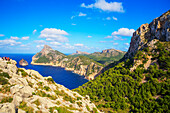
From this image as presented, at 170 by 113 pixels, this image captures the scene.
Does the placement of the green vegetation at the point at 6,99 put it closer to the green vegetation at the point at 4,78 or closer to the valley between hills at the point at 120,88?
the valley between hills at the point at 120,88

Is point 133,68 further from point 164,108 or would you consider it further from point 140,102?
point 164,108

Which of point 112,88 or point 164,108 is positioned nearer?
point 164,108

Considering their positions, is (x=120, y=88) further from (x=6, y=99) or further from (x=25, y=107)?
(x=6, y=99)

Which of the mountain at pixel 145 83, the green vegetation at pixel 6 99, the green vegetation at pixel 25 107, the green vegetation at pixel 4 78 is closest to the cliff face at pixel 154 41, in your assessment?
the mountain at pixel 145 83

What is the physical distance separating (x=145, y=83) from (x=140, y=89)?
5450 mm

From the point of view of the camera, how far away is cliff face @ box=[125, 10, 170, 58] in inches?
2781

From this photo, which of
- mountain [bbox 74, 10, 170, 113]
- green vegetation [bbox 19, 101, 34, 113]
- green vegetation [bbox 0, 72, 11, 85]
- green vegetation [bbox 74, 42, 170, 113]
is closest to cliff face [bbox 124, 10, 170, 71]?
mountain [bbox 74, 10, 170, 113]

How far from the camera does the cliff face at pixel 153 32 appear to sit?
70.6 meters

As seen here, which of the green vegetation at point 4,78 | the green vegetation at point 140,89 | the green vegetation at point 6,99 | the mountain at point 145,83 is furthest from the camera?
the mountain at point 145,83

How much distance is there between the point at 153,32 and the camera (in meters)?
80.9

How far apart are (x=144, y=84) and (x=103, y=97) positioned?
2693 centimetres

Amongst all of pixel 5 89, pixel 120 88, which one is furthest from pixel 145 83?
pixel 5 89

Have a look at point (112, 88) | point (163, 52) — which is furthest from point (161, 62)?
point (112, 88)

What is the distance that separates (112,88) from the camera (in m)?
65.9
